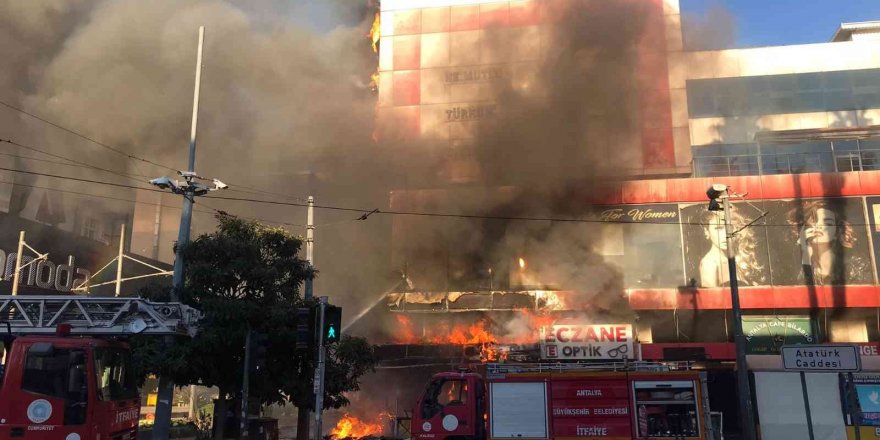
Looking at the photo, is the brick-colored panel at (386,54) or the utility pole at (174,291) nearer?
the utility pole at (174,291)

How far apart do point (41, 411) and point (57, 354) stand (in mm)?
699

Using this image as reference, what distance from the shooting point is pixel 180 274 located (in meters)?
11.6

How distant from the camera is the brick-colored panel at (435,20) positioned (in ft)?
92.7

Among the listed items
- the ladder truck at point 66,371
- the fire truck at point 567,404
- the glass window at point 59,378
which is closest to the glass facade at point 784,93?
the fire truck at point 567,404

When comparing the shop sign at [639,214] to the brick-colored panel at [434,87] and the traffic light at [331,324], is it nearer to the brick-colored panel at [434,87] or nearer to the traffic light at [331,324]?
the brick-colored panel at [434,87]

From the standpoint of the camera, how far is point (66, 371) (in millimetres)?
7695

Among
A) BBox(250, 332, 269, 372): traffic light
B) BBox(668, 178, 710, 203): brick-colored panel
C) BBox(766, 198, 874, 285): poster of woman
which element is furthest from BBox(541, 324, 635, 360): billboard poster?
BBox(250, 332, 269, 372): traffic light

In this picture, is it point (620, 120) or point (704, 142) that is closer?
point (620, 120)

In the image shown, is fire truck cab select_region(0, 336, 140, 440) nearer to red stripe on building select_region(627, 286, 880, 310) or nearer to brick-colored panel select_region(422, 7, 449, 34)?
red stripe on building select_region(627, 286, 880, 310)

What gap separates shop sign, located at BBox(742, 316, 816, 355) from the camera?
21.9 meters

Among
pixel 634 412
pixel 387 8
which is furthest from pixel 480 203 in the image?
pixel 634 412

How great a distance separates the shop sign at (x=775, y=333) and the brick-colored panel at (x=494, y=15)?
50.6ft

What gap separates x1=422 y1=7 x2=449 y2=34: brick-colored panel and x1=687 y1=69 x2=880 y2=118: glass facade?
1352 centimetres

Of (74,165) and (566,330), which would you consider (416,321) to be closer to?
(566,330)
